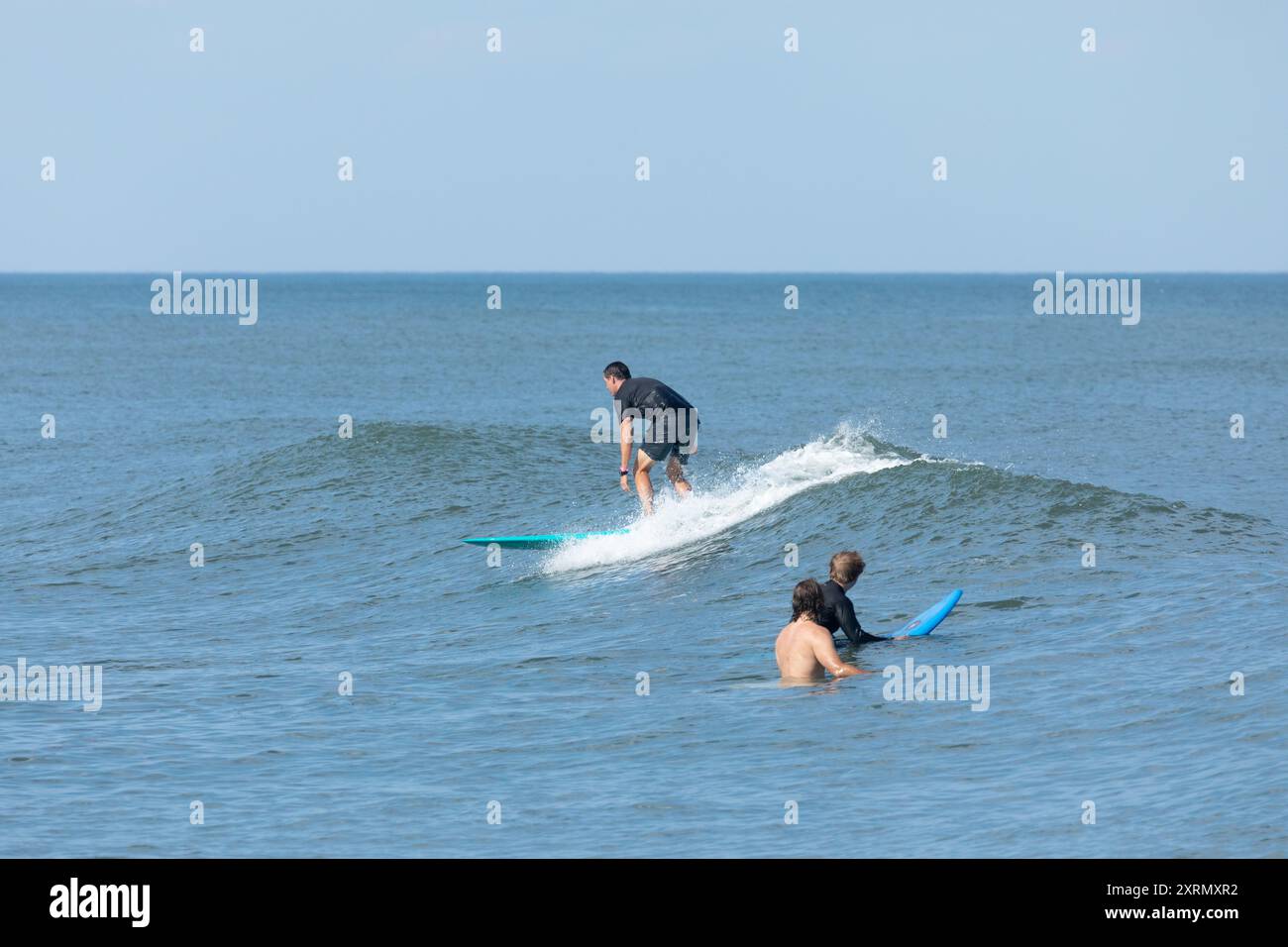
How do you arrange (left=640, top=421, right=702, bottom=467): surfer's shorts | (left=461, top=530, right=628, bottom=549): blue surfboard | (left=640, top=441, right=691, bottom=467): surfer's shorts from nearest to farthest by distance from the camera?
(left=640, top=421, right=702, bottom=467): surfer's shorts < (left=640, top=441, right=691, bottom=467): surfer's shorts < (left=461, top=530, right=628, bottom=549): blue surfboard

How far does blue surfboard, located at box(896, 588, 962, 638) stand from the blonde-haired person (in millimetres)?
906

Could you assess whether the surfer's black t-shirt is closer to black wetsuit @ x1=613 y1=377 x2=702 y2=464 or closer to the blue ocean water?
black wetsuit @ x1=613 y1=377 x2=702 y2=464

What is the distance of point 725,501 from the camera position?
846 inches

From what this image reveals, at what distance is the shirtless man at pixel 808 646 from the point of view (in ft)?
41.2

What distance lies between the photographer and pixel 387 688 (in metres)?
13.7

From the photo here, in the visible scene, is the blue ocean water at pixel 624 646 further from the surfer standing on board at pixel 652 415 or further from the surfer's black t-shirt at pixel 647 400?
the surfer's black t-shirt at pixel 647 400

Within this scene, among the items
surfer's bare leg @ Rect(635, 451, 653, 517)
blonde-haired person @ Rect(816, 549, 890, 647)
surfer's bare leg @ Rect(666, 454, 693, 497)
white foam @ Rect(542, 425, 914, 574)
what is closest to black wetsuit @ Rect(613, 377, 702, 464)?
surfer's bare leg @ Rect(666, 454, 693, 497)

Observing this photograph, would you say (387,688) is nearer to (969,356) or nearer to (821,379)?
(821,379)

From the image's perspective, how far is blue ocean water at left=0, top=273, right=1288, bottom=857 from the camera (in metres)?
9.75

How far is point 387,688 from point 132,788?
10.6 feet

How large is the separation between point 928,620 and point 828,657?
1853mm

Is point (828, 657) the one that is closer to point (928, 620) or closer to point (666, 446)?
point (928, 620)

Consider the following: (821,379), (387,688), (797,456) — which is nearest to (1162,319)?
(821,379)

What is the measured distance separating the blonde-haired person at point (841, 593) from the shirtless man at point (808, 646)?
0.81 feet
